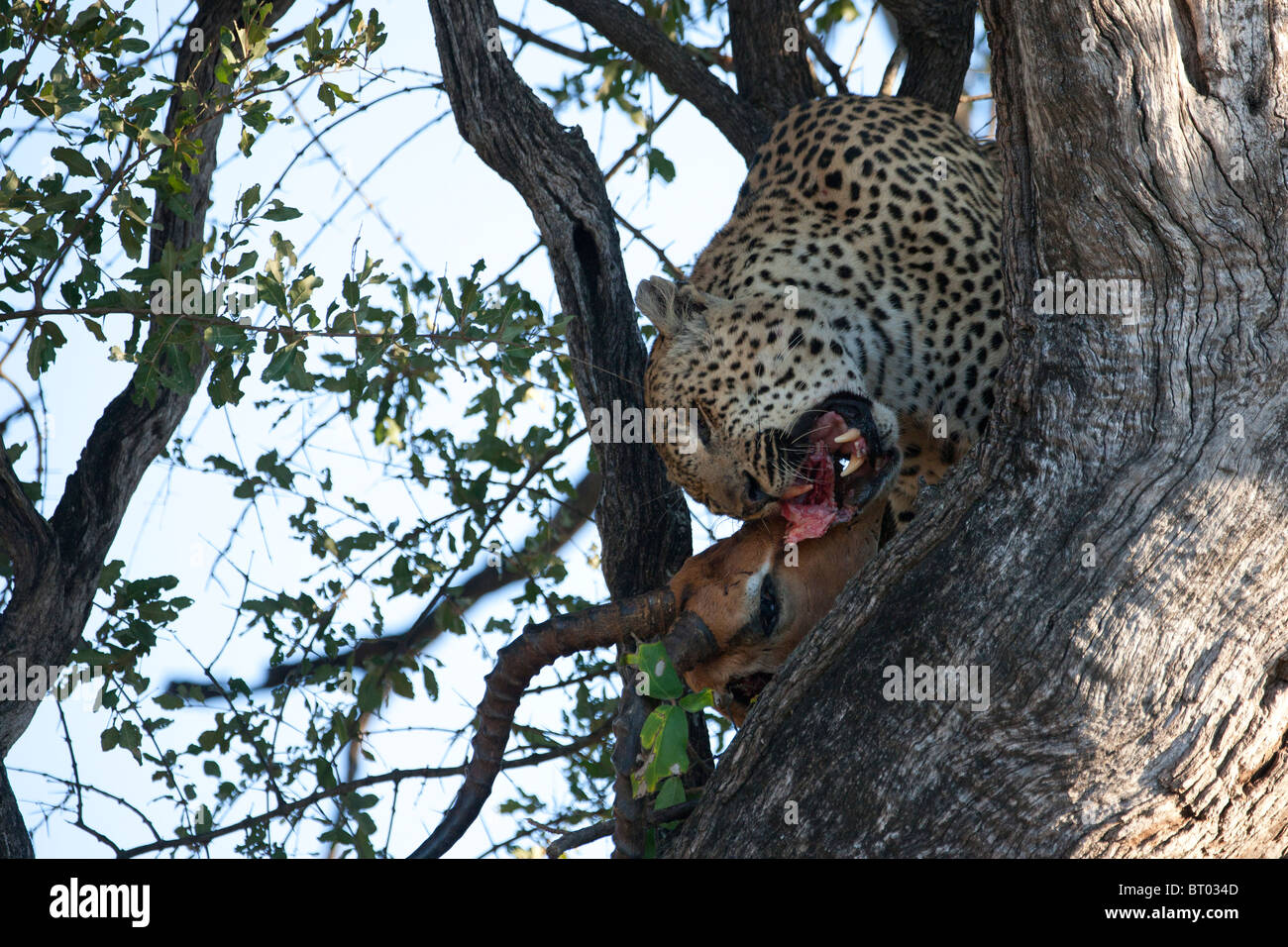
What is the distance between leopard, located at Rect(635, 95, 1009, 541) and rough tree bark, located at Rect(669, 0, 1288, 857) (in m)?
1.57

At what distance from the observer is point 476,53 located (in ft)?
18.7

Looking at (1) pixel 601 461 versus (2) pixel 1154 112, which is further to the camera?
(1) pixel 601 461

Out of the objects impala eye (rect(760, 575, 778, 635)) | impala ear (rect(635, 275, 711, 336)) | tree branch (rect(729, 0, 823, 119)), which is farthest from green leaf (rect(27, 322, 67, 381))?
tree branch (rect(729, 0, 823, 119))

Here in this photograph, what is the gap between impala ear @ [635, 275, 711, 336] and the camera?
6.00 m

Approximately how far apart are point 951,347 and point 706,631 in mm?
1692

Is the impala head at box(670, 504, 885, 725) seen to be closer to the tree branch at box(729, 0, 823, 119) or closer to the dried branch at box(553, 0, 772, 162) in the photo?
the dried branch at box(553, 0, 772, 162)

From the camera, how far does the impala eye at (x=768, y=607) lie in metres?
5.39

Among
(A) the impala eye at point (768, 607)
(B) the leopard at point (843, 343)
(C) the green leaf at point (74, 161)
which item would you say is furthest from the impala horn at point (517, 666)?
(C) the green leaf at point (74, 161)

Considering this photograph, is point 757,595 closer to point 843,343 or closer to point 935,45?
point 843,343

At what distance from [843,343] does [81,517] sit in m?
3.50

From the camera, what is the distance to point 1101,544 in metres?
3.71

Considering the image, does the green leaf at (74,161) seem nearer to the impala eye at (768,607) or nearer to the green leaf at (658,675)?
the green leaf at (658,675)

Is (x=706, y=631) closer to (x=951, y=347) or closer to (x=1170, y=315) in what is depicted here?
(x=951, y=347)
